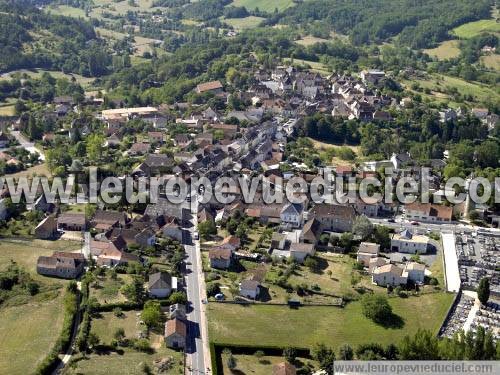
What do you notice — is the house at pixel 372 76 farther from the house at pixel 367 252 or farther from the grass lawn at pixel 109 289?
the grass lawn at pixel 109 289

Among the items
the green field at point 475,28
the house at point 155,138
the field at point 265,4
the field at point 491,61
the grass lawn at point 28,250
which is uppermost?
the field at point 265,4

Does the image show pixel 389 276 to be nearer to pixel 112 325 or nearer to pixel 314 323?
pixel 314 323

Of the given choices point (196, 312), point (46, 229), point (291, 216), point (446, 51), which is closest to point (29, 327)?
point (196, 312)

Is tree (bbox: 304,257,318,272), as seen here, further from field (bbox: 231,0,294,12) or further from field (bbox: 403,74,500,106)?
field (bbox: 231,0,294,12)

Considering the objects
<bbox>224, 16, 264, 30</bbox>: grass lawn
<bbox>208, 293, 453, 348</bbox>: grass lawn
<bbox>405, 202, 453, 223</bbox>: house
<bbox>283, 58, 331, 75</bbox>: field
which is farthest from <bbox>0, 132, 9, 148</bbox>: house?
<bbox>224, 16, 264, 30</bbox>: grass lawn

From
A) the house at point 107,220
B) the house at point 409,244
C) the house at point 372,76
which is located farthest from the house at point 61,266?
the house at point 372,76

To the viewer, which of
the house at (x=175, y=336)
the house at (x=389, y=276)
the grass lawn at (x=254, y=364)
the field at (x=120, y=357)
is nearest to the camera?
the field at (x=120, y=357)
